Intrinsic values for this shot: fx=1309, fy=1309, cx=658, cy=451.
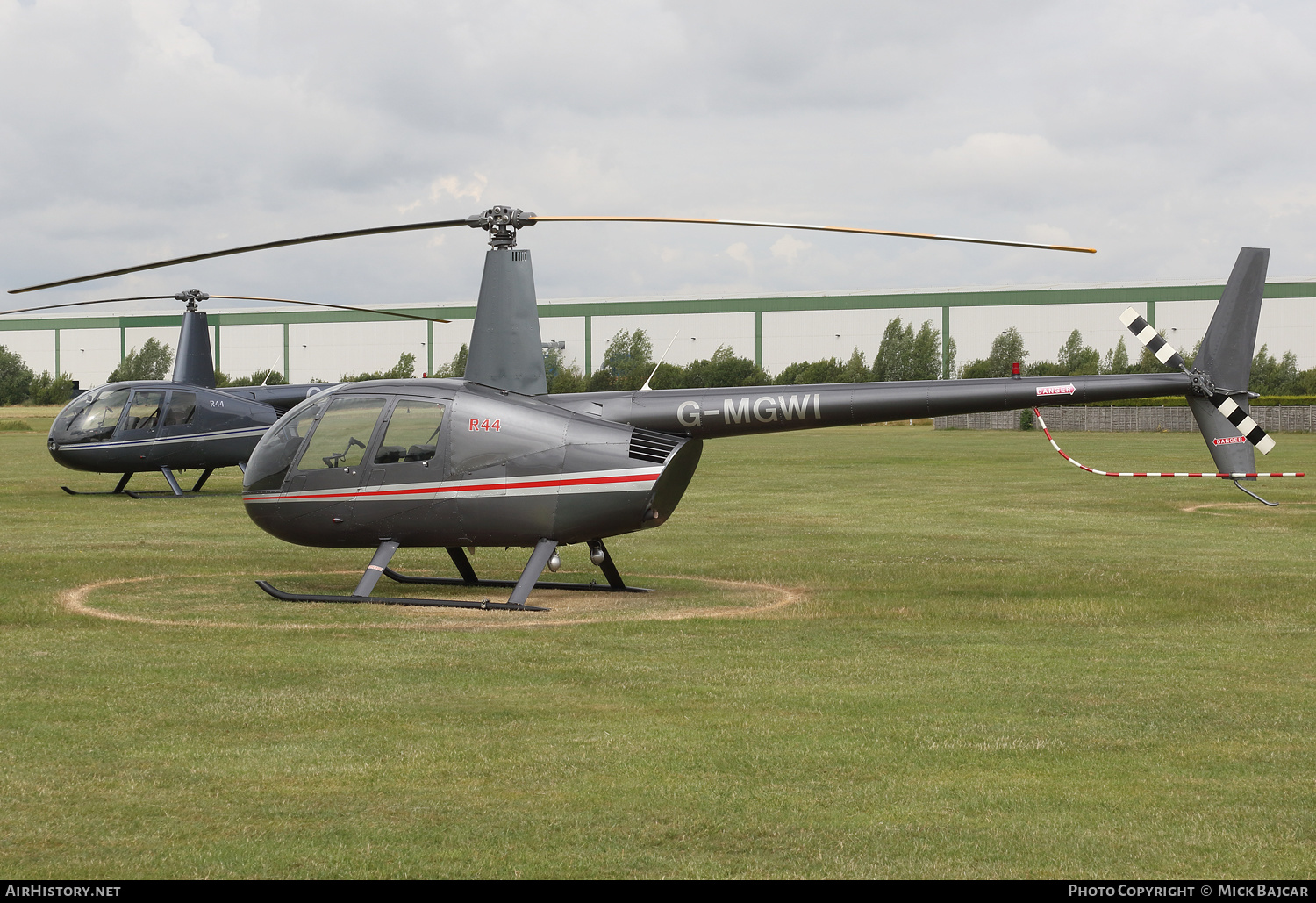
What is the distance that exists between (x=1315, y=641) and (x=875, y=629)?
3.59m

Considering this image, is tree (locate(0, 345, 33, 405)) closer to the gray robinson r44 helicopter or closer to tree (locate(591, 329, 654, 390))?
tree (locate(591, 329, 654, 390))

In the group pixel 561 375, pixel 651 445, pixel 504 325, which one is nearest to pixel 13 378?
A: pixel 561 375

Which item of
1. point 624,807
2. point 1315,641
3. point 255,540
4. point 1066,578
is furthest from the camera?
point 255,540

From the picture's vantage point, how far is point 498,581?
14648mm

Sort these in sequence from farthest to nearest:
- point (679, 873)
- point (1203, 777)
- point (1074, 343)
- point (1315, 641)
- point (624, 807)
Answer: point (1074, 343) < point (1315, 641) < point (1203, 777) < point (624, 807) < point (679, 873)

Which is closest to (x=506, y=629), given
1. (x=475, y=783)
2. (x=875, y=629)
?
(x=875, y=629)

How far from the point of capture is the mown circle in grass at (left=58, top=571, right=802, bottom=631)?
11875 mm

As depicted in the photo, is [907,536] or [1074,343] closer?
[907,536]

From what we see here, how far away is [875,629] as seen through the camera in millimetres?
11484

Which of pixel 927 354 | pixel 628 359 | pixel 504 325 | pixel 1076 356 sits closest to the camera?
pixel 504 325

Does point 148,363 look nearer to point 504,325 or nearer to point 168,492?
point 168,492

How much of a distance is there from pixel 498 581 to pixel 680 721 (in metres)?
6.88

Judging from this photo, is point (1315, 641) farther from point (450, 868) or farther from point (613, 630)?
point (450, 868)

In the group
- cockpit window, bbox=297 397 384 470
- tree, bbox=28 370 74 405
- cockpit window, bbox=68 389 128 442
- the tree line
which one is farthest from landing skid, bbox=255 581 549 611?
tree, bbox=28 370 74 405
